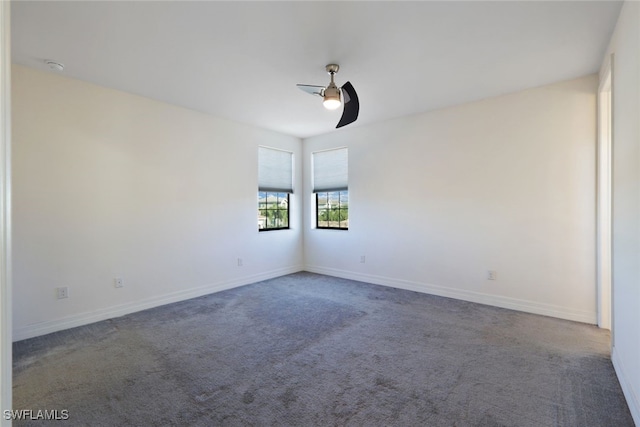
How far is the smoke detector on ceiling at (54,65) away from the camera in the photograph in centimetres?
284

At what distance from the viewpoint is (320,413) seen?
186 centimetres

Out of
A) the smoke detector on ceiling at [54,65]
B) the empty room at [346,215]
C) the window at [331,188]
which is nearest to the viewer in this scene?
the empty room at [346,215]

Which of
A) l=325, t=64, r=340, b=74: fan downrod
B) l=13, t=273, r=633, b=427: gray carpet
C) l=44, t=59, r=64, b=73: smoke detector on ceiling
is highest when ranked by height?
l=44, t=59, r=64, b=73: smoke detector on ceiling

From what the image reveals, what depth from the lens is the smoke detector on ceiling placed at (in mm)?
2838

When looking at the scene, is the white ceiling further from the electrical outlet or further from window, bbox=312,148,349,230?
the electrical outlet

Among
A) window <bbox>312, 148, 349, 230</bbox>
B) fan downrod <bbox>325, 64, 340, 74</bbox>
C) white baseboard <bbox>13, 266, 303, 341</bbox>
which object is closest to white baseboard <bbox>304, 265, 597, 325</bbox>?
window <bbox>312, 148, 349, 230</bbox>

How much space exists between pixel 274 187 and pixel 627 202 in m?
4.51

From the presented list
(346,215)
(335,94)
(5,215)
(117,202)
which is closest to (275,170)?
(346,215)

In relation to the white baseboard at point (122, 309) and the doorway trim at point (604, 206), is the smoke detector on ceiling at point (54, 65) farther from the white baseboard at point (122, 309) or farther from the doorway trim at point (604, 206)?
the doorway trim at point (604, 206)

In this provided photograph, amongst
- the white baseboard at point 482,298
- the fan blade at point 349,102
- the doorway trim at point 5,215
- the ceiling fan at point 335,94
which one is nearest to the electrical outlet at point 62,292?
the doorway trim at point 5,215

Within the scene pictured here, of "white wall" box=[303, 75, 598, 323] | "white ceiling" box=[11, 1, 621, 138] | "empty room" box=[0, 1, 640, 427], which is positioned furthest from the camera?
"white wall" box=[303, 75, 598, 323]

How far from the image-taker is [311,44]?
2.54 metres

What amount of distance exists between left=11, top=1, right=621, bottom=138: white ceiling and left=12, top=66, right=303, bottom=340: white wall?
1.25 feet

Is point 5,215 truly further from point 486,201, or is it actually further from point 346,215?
point 346,215
